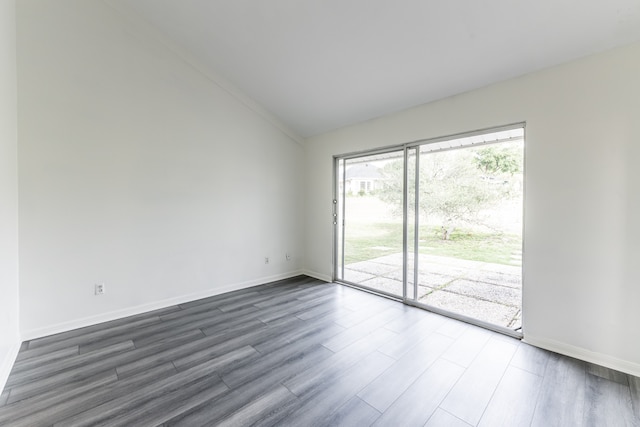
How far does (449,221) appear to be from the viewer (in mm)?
3229

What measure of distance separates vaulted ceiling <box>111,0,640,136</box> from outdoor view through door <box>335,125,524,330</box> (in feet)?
2.07

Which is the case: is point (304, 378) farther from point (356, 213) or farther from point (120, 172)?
point (120, 172)

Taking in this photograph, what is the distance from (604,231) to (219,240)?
3988mm

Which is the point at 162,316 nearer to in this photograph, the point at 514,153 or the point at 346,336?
the point at 346,336

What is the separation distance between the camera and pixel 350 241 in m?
4.32

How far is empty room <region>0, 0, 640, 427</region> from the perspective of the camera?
1.87 m

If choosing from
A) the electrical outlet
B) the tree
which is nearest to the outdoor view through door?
the tree

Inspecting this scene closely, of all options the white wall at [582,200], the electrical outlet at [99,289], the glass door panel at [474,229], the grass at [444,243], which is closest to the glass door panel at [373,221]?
the grass at [444,243]

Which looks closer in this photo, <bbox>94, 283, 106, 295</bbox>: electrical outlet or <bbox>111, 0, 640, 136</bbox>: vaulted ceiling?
<bbox>111, 0, 640, 136</bbox>: vaulted ceiling

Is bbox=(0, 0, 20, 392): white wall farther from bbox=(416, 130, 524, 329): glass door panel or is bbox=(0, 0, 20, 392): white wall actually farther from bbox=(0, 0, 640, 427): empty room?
bbox=(416, 130, 524, 329): glass door panel

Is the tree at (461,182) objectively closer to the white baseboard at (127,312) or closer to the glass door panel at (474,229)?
the glass door panel at (474,229)

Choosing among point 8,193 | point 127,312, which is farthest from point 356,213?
point 8,193

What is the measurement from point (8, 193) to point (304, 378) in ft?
9.11

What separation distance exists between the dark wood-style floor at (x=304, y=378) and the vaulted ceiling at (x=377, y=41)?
2508mm
